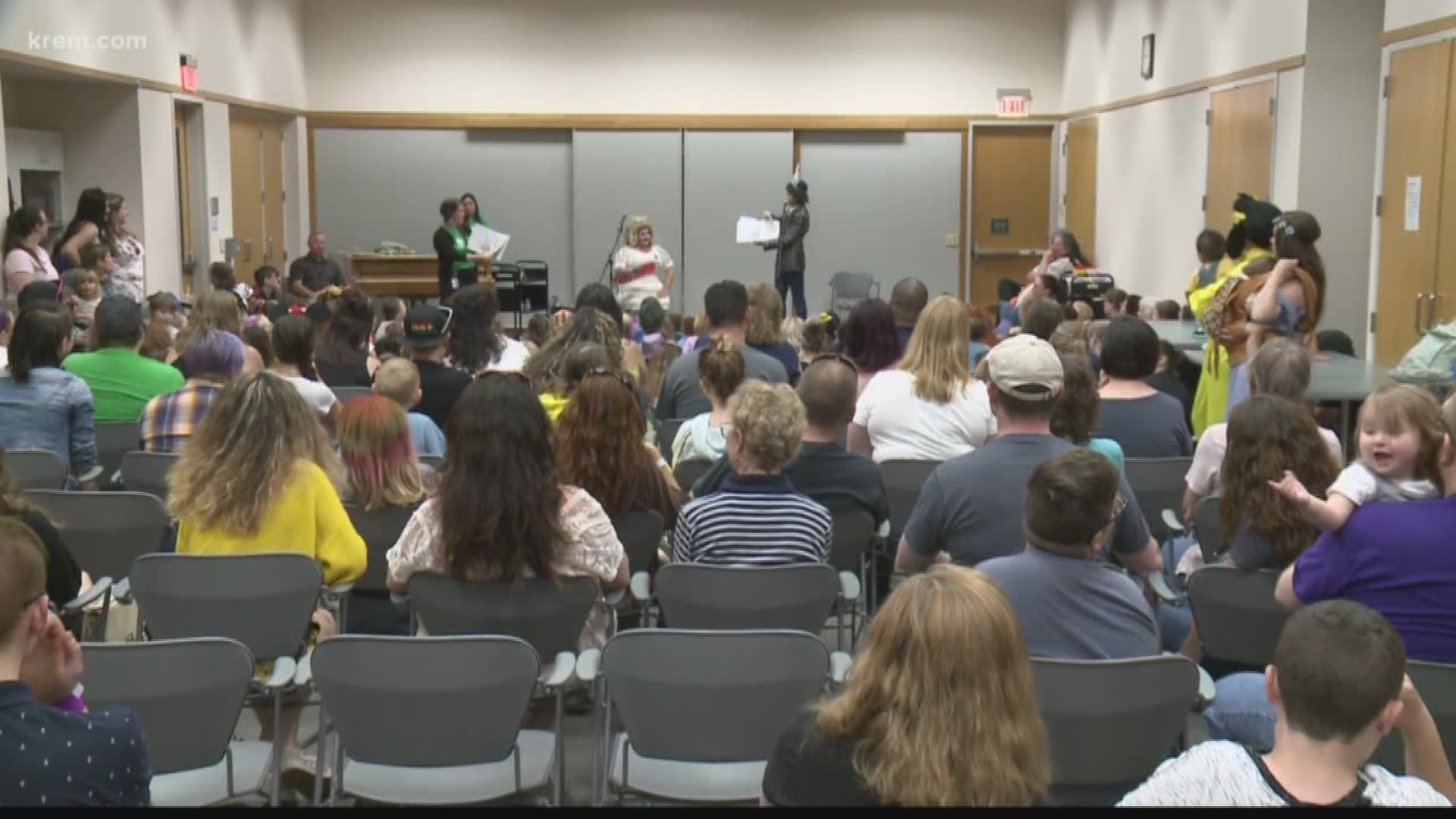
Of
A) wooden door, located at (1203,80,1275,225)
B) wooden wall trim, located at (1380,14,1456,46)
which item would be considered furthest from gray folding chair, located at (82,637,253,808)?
wooden door, located at (1203,80,1275,225)

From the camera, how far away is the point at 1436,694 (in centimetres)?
311

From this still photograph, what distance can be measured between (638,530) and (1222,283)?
5087mm

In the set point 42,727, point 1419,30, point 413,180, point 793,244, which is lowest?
point 42,727

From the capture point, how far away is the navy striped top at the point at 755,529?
4238 mm

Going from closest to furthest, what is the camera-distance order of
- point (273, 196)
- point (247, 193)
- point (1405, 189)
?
point (1405, 189)
point (247, 193)
point (273, 196)

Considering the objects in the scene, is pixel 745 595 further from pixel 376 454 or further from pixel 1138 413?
pixel 1138 413

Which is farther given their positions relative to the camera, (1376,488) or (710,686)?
(1376,488)

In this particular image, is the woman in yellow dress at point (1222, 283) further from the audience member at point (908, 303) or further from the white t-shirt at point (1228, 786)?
the white t-shirt at point (1228, 786)

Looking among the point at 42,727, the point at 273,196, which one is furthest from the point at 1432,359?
the point at 273,196

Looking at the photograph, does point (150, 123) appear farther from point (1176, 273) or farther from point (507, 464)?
point (507, 464)

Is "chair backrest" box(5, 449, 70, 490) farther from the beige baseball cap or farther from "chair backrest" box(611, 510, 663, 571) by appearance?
the beige baseball cap

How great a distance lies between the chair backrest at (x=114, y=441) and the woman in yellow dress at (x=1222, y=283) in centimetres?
510

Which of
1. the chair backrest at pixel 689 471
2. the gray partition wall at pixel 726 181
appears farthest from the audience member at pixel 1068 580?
the gray partition wall at pixel 726 181

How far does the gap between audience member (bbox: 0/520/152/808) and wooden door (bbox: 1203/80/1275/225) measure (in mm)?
9938
